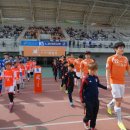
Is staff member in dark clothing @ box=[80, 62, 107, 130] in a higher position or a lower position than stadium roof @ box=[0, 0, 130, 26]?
lower

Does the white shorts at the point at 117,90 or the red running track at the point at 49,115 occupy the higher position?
the white shorts at the point at 117,90

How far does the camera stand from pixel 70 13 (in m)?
49.6

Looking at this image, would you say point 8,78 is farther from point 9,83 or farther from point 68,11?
point 68,11

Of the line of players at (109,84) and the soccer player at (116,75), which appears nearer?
the line of players at (109,84)

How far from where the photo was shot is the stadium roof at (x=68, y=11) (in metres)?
45.6

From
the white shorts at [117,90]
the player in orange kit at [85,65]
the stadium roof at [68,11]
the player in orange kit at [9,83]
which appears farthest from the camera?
the stadium roof at [68,11]

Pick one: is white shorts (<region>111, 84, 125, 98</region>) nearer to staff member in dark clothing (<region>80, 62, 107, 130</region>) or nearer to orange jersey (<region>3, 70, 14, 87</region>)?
staff member in dark clothing (<region>80, 62, 107, 130</region>)

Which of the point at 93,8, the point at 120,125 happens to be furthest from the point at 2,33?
the point at 120,125

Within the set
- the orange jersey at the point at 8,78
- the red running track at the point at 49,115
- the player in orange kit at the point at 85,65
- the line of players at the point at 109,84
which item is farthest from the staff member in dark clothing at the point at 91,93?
the orange jersey at the point at 8,78

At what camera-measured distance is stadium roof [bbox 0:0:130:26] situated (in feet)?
150

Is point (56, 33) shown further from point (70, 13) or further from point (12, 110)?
point (12, 110)

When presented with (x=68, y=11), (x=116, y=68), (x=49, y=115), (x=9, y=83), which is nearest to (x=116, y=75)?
(x=116, y=68)

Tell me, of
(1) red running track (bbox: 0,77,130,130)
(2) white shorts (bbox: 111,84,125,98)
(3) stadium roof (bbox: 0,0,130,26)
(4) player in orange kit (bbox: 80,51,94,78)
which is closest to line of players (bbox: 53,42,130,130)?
(2) white shorts (bbox: 111,84,125,98)

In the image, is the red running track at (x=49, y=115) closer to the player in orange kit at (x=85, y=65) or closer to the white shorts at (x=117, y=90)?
the white shorts at (x=117, y=90)
